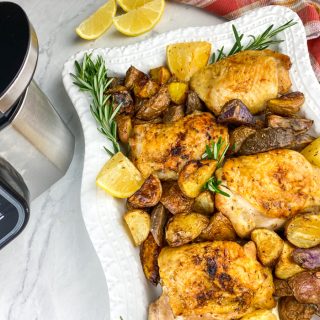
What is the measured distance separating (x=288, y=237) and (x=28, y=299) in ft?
2.51

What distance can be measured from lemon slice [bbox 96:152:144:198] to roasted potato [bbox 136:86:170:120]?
0.53ft

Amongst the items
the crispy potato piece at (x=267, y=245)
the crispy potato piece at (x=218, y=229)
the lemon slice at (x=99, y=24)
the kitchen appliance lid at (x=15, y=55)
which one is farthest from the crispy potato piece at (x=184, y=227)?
the lemon slice at (x=99, y=24)

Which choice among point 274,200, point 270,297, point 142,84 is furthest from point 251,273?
point 142,84

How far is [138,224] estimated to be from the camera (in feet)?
4.67

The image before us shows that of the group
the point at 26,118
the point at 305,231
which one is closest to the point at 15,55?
the point at 26,118

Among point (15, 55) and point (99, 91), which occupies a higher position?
point (15, 55)

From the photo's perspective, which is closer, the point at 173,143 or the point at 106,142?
the point at 173,143

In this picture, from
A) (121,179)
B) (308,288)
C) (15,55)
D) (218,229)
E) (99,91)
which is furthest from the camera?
(99,91)

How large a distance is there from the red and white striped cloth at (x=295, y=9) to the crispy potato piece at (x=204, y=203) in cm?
61

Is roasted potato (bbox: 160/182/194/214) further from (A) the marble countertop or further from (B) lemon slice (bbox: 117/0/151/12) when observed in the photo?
(B) lemon slice (bbox: 117/0/151/12)

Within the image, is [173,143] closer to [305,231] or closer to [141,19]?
[305,231]

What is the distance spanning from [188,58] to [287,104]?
34 centimetres

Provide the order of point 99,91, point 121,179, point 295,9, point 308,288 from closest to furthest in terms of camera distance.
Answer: point 308,288, point 121,179, point 99,91, point 295,9

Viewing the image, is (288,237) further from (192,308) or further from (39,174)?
(39,174)
